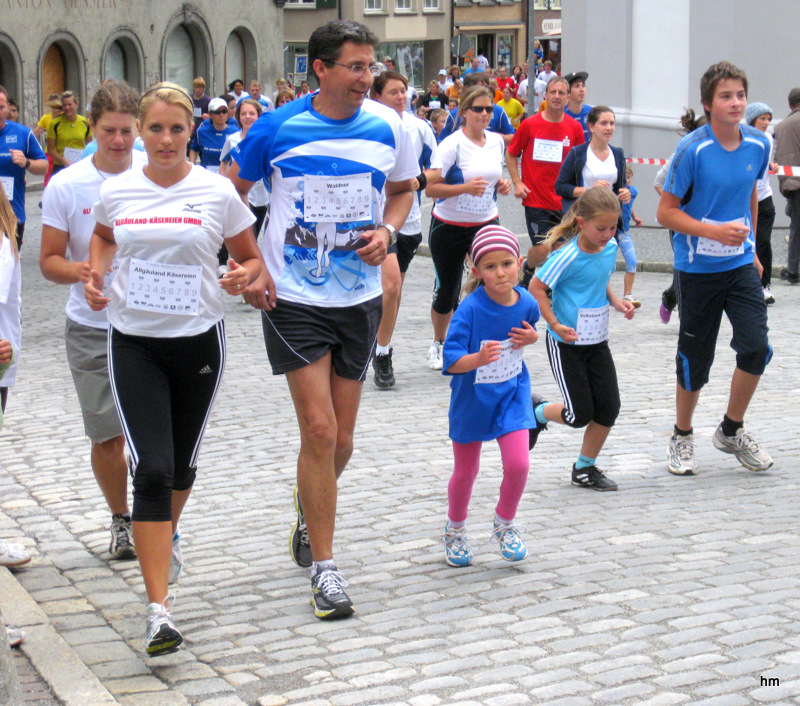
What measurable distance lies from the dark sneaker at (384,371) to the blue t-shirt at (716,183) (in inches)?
114

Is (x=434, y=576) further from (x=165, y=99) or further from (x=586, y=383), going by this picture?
(x=165, y=99)

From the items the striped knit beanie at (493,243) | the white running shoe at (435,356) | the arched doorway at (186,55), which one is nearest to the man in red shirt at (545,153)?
the white running shoe at (435,356)

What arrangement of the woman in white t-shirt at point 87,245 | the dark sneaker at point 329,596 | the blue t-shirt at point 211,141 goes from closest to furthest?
the dark sneaker at point 329,596
the woman in white t-shirt at point 87,245
the blue t-shirt at point 211,141

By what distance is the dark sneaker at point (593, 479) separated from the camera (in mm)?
6289

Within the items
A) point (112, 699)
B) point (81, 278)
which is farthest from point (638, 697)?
point (81, 278)

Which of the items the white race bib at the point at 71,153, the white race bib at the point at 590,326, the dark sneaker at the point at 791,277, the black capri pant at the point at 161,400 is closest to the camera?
the black capri pant at the point at 161,400

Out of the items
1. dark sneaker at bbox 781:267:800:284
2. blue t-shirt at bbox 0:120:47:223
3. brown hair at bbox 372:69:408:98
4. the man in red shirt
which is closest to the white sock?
brown hair at bbox 372:69:408:98

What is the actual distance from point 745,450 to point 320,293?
9.52 feet

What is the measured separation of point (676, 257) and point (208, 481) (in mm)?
2697

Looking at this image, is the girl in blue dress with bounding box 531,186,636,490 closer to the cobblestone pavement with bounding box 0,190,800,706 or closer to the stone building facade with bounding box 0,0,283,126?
the cobblestone pavement with bounding box 0,190,800,706

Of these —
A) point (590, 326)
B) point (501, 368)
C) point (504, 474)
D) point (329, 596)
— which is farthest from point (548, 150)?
point (329, 596)

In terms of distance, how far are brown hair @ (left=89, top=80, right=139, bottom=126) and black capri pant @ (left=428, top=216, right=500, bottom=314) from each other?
14.5 ft

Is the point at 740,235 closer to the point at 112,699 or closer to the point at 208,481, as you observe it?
the point at 208,481

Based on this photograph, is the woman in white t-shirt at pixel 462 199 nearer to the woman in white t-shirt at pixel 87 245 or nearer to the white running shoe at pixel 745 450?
the white running shoe at pixel 745 450
